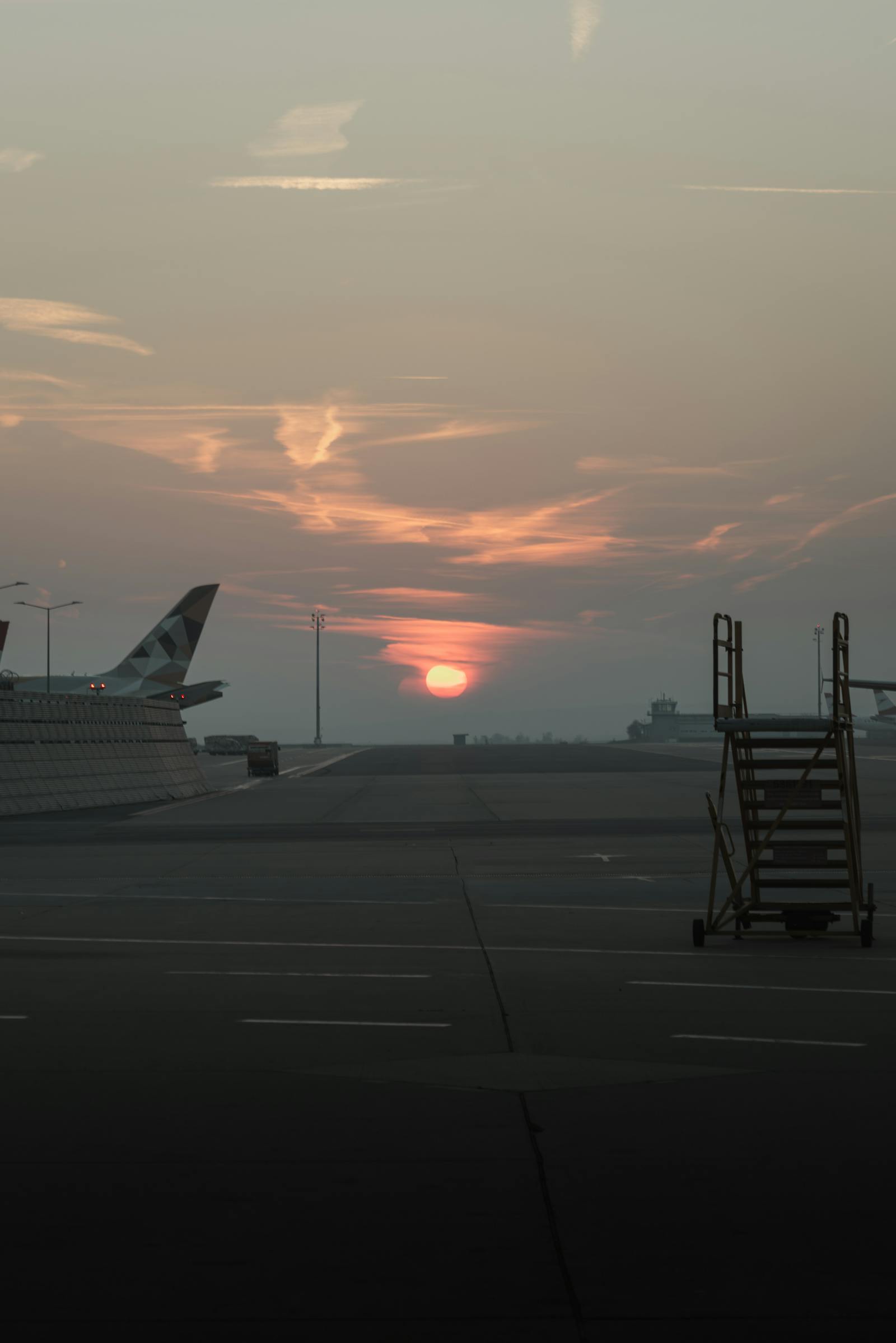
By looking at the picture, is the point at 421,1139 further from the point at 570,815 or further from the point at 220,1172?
the point at 570,815

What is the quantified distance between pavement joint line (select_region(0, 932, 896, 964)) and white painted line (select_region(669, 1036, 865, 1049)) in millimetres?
4869

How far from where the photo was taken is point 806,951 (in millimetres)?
17250

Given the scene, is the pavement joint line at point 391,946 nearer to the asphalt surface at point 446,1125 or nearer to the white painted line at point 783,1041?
the asphalt surface at point 446,1125

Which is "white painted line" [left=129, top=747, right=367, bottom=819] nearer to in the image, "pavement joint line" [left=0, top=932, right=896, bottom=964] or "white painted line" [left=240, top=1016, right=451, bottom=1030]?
"pavement joint line" [left=0, top=932, right=896, bottom=964]

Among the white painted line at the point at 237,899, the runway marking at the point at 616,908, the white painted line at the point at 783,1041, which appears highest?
the white painted line at the point at 783,1041

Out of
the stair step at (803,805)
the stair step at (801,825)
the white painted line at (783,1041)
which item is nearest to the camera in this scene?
the white painted line at (783,1041)

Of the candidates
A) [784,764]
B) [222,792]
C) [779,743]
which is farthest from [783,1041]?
[222,792]

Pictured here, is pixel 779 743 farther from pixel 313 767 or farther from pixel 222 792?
pixel 313 767

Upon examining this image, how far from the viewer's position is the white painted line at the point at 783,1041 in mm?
11242

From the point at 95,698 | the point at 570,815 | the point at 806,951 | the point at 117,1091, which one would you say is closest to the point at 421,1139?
the point at 117,1091

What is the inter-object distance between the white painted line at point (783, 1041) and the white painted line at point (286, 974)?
13.4ft

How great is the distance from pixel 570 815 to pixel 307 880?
2228 cm

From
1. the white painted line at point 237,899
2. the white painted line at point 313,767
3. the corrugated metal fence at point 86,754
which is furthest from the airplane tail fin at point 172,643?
the white painted line at point 237,899

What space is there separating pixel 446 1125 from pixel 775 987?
654cm
